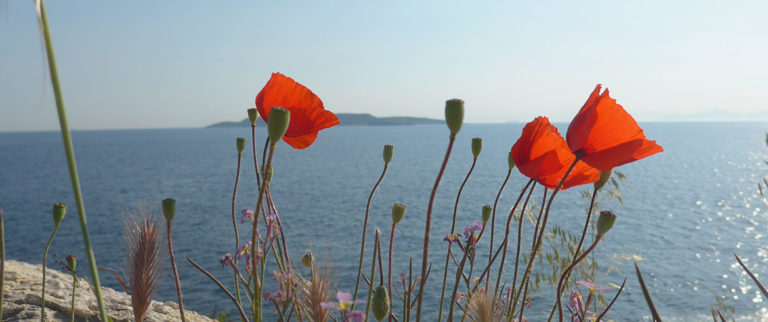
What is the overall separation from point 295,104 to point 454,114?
2.13 ft

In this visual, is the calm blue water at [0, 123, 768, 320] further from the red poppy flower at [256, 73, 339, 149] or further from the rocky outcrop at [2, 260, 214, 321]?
the red poppy flower at [256, 73, 339, 149]

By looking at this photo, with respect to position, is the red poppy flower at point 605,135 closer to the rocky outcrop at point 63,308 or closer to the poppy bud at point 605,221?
the poppy bud at point 605,221

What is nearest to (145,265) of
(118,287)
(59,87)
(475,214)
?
(59,87)

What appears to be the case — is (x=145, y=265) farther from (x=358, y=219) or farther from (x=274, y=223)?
(x=358, y=219)

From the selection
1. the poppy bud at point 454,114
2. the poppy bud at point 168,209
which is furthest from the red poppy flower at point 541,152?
the poppy bud at point 168,209

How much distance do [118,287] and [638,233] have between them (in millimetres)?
21170

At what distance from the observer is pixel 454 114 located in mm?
958

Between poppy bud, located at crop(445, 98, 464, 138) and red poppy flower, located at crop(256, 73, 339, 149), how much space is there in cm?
57

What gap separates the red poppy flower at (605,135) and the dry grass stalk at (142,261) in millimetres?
1154

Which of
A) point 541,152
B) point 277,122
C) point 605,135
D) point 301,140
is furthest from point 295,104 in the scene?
point 605,135

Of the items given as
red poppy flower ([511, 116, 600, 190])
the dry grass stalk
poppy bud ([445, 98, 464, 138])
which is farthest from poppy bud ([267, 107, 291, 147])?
red poppy flower ([511, 116, 600, 190])

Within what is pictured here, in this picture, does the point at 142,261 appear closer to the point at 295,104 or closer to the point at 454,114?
the point at 295,104

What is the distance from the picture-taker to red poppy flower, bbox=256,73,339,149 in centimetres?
144

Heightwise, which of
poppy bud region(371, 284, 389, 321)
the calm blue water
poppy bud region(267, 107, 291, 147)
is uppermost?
poppy bud region(267, 107, 291, 147)
